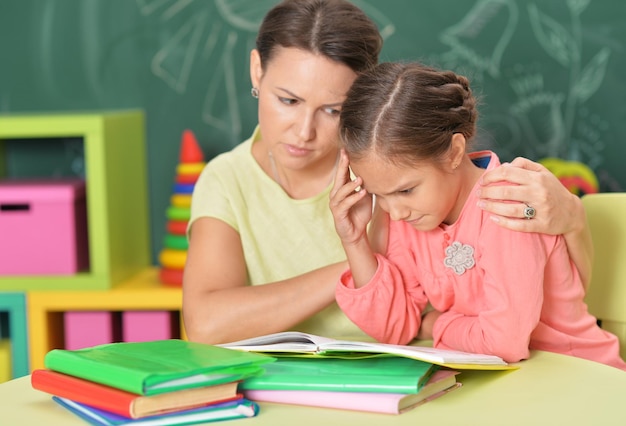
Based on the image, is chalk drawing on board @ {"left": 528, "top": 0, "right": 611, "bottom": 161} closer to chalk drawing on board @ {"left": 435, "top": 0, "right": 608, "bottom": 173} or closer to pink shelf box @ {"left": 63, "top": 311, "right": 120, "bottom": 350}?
chalk drawing on board @ {"left": 435, "top": 0, "right": 608, "bottom": 173}

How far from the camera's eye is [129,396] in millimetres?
992

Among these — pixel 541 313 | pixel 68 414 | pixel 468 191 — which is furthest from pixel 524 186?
pixel 68 414

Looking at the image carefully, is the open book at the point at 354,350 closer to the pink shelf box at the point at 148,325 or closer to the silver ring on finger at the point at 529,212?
the silver ring on finger at the point at 529,212

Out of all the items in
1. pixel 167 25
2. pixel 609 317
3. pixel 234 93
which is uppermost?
pixel 167 25

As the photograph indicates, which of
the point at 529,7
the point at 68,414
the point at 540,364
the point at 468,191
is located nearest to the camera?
the point at 68,414

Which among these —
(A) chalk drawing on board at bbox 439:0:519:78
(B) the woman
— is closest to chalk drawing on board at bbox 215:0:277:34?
(A) chalk drawing on board at bbox 439:0:519:78

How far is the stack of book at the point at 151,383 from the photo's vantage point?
3.26ft

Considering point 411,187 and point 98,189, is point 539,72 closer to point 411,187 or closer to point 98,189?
point 98,189

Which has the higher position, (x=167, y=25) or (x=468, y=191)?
(x=167, y=25)

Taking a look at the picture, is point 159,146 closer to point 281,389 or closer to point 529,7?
point 529,7

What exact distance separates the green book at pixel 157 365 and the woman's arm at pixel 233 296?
1.44ft

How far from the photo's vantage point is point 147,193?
2914 millimetres

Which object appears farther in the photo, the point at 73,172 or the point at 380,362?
the point at 73,172

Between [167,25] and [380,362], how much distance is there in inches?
76.8
